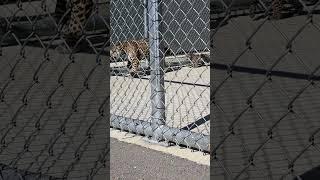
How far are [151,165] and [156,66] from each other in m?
0.87

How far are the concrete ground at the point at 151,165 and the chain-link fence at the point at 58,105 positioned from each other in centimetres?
19

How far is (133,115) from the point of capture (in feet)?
19.1

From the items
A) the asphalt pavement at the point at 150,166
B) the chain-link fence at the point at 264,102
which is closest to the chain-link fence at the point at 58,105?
the asphalt pavement at the point at 150,166

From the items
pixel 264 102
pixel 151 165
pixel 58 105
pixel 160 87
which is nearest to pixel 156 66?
pixel 160 87

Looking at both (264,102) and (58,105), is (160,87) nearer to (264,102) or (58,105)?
(264,102)

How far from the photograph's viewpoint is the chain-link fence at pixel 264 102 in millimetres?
2564

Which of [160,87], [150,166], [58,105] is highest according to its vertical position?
[58,105]

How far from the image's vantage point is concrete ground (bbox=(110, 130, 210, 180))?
3953mm

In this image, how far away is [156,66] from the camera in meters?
4.64

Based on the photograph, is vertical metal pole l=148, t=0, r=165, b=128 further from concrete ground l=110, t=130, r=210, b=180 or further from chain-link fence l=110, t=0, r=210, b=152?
concrete ground l=110, t=130, r=210, b=180

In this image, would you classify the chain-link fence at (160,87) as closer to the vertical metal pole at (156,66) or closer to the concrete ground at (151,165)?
the vertical metal pole at (156,66)

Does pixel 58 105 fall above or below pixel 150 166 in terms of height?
above

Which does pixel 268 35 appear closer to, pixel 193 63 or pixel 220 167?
pixel 193 63

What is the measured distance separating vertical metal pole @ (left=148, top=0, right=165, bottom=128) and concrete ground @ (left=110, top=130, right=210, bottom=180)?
29 centimetres
